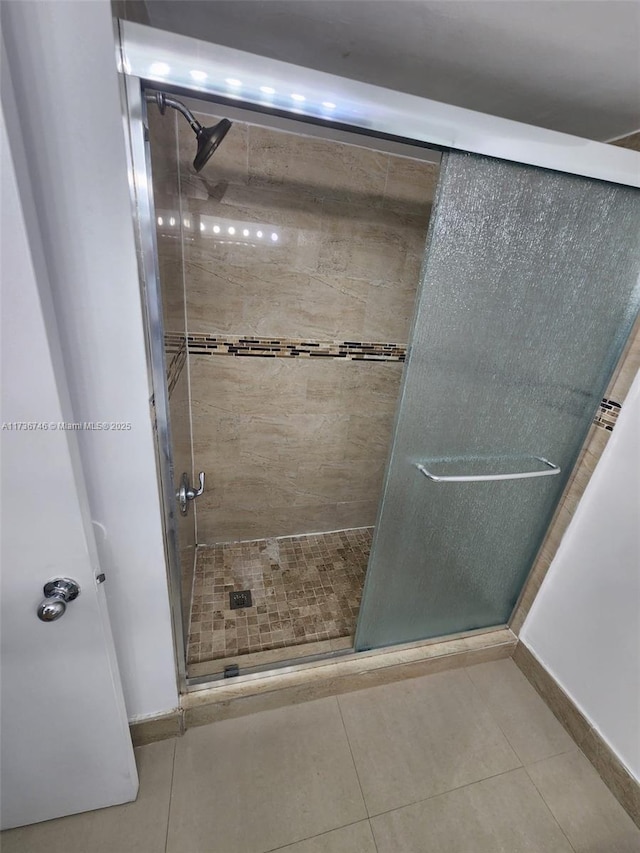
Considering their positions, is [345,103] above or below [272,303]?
above

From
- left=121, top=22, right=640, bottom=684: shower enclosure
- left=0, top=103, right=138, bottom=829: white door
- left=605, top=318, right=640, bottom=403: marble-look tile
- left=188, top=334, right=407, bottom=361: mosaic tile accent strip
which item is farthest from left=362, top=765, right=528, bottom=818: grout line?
left=188, top=334, right=407, bottom=361: mosaic tile accent strip

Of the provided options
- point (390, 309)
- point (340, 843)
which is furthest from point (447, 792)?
point (390, 309)

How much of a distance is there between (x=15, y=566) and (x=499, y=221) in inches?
53.3

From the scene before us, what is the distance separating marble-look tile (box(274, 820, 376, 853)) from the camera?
0.94 metres

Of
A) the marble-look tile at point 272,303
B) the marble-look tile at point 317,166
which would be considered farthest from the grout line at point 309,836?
the marble-look tile at point 317,166

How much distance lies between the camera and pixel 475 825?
3.35ft

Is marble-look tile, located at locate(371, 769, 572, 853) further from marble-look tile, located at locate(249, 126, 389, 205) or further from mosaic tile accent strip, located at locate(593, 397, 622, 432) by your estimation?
marble-look tile, located at locate(249, 126, 389, 205)

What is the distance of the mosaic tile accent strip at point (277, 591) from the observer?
142cm

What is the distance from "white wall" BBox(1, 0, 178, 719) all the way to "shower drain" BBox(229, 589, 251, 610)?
29.3 inches

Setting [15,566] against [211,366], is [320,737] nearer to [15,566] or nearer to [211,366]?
[15,566]

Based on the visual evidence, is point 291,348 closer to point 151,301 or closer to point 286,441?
point 286,441

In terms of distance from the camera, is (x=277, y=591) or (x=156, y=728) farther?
(x=277, y=591)

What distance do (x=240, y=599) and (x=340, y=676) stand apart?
1.89 feet

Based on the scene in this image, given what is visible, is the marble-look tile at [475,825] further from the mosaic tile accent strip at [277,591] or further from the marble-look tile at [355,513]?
the marble-look tile at [355,513]
